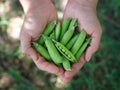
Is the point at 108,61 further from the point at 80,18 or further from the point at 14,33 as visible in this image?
the point at 14,33

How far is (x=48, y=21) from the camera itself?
9.02 feet

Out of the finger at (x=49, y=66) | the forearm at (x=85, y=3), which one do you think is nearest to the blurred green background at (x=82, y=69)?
the forearm at (x=85, y=3)

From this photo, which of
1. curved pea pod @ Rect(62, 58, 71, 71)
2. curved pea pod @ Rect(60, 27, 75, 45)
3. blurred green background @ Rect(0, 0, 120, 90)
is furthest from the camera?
blurred green background @ Rect(0, 0, 120, 90)

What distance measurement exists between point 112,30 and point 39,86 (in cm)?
99

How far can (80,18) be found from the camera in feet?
8.75

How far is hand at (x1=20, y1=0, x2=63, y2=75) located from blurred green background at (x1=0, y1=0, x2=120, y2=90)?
2.40 feet

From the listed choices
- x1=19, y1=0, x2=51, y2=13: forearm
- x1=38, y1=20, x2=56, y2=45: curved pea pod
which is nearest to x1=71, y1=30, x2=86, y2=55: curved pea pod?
x1=38, y1=20, x2=56, y2=45: curved pea pod

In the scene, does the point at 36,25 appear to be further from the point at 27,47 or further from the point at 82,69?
the point at 82,69

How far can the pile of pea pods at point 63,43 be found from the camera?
8.31ft

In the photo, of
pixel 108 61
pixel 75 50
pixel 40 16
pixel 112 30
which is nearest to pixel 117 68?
pixel 108 61

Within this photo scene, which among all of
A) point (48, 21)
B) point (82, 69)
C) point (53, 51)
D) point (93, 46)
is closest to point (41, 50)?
point (53, 51)

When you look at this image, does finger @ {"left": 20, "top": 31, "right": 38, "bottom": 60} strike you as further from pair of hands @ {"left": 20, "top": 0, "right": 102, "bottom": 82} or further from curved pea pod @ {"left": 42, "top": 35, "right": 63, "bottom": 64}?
curved pea pod @ {"left": 42, "top": 35, "right": 63, "bottom": 64}

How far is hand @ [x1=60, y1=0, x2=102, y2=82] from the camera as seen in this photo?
101 inches

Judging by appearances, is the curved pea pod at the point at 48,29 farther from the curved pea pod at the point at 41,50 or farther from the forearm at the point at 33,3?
the forearm at the point at 33,3
